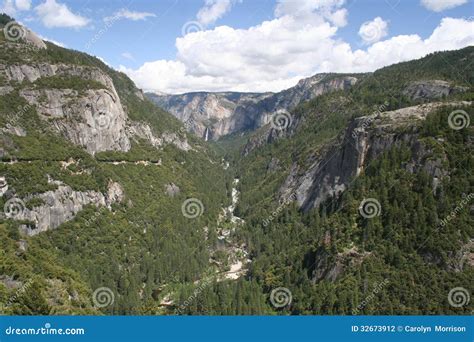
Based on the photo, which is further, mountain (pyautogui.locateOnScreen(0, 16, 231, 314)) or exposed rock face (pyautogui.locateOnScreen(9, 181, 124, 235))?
exposed rock face (pyautogui.locateOnScreen(9, 181, 124, 235))

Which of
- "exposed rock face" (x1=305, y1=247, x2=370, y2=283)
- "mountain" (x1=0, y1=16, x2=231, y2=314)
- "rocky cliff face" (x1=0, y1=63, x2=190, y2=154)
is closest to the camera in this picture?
"mountain" (x1=0, y1=16, x2=231, y2=314)

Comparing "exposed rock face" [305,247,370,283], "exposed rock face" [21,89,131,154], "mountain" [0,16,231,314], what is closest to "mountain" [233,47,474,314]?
"exposed rock face" [305,247,370,283]

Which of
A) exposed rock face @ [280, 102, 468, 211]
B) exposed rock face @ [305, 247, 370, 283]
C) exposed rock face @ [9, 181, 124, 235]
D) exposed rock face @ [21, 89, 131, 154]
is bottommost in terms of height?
exposed rock face @ [305, 247, 370, 283]

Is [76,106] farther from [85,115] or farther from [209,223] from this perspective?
[209,223]

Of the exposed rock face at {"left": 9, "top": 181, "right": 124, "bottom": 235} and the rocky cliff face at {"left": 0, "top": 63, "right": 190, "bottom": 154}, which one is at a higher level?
the rocky cliff face at {"left": 0, "top": 63, "right": 190, "bottom": 154}

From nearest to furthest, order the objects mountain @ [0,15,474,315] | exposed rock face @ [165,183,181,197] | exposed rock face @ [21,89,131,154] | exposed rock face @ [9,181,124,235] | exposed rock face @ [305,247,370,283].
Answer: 1. mountain @ [0,15,474,315]
2. exposed rock face @ [305,247,370,283]
3. exposed rock face @ [9,181,124,235]
4. exposed rock face @ [21,89,131,154]
5. exposed rock face @ [165,183,181,197]

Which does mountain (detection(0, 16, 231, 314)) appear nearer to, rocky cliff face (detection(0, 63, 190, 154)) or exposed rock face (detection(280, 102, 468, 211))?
rocky cliff face (detection(0, 63, 190, 154))

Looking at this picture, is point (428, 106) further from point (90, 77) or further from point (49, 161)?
point (90, 77)

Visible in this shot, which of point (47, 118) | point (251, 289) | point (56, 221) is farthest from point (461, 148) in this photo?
point (47, 118)

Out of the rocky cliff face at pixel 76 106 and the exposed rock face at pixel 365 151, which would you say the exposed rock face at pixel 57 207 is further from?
the exposed rock face at pixel 365 151
